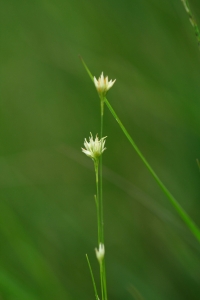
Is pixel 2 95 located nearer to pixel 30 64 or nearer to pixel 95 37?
pixel 30 64

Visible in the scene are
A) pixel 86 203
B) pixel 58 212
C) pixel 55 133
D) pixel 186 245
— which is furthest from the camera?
pixel 55 133

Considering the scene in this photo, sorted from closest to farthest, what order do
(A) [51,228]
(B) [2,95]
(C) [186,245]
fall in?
1. (C) [186,245]
2. (A) [51,228]
3. (B) [2,95]

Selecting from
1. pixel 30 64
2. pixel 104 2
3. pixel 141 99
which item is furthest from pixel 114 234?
pixel 30 64

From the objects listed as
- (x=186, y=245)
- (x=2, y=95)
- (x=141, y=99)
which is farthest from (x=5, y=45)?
(x=186, y=245)

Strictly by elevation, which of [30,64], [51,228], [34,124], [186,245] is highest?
[30,64]

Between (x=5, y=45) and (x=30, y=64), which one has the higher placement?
(x=5, y=45)

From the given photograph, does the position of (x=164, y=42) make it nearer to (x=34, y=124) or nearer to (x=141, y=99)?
(x=141, y=99)

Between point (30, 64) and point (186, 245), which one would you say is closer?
point (186, 245)
